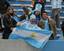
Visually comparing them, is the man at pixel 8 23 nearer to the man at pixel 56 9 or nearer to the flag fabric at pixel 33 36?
the flag fabric at pixel 33 36

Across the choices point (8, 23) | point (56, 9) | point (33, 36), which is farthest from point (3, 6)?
point (33, 36)

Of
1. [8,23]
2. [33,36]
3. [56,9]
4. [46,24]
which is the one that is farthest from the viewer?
[56,9]

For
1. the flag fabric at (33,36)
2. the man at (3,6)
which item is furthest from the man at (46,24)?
the man at (3,6)

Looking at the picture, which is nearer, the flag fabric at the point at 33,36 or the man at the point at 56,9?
the flag fabric at the point at 33,36

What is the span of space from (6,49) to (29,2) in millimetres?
5081

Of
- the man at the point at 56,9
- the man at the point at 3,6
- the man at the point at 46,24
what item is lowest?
the man at the point at 56,9

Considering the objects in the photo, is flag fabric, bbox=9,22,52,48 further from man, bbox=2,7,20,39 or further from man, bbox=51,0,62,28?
man, bbox=51,0,62,28

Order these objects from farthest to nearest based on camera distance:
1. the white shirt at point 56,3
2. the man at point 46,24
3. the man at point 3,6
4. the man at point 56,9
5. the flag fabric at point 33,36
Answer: the white shirt at point 56,3
the man at point 56,9
the man at point 3,6
the man at point 46,24
the flag fabric at point 33,36

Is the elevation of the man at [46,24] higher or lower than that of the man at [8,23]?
higher

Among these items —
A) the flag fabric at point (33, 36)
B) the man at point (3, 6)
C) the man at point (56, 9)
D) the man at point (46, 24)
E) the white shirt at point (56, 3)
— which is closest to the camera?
the flag fabric at point (33, 36)

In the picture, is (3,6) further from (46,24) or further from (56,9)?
(46,24)

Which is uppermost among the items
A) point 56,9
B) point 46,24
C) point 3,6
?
point 46,24

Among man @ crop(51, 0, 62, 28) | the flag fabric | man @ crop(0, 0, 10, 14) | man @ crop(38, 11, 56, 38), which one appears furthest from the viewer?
man @ crop(51, 0, 62, 28)

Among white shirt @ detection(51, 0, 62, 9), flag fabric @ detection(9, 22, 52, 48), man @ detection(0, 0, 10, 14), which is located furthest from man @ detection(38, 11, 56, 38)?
white shirt @ detection(51, 0, 62, 9)
